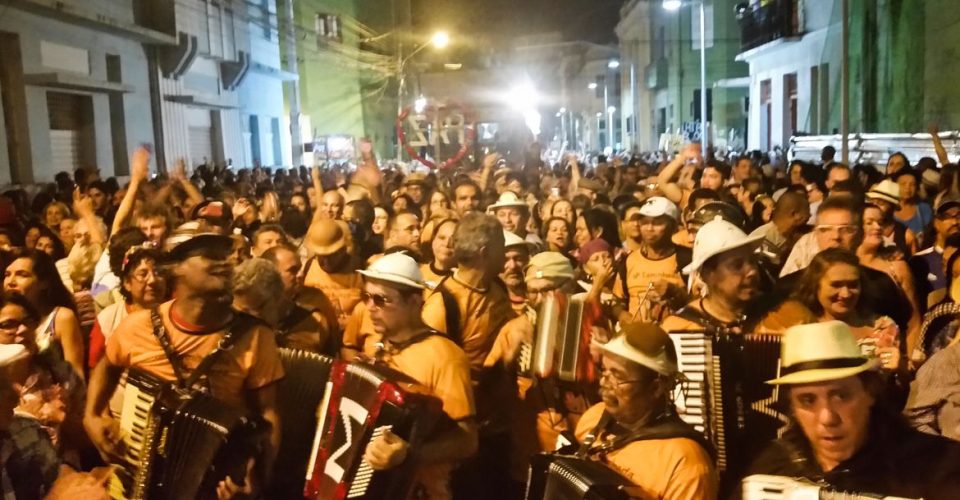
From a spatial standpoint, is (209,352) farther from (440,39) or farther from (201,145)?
(440,39)

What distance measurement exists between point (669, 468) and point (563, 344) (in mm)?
1189

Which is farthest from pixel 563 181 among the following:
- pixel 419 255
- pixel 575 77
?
pixel 575 77

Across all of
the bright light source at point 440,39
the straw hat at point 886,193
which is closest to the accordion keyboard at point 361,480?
the straw hat at point 886,193

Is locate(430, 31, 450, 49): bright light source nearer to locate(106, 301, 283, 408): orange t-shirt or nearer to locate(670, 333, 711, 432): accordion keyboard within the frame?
locate(106, 301, 283, 408): orange t-shirt

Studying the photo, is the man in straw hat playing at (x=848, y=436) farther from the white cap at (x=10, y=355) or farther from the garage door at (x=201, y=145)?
the garage door at (x=201, y=145)

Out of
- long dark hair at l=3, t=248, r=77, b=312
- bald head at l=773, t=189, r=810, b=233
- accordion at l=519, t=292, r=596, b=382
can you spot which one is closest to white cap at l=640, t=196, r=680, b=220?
bald head at l=773, t=189, r=810, b=233

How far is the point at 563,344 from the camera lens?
4.07 meters

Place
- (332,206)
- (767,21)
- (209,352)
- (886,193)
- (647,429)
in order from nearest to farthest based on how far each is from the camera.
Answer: (647,429), (209,352), (886,193), (332,206), (767,21)

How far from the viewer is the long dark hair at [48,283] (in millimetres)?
5000

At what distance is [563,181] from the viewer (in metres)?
13.3

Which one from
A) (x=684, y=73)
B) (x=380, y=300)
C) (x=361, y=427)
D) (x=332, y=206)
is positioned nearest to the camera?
(x=361, y=427)

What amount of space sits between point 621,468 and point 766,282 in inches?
91.8

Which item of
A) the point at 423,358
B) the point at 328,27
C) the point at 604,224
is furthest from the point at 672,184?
the point at 328,27

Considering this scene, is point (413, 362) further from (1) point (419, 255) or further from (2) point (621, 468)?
(1) point (419, 255)
